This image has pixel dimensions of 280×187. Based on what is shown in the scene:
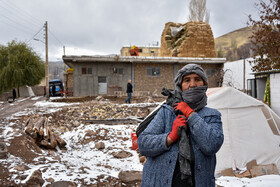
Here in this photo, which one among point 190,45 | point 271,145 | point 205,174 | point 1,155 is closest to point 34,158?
point 1,155

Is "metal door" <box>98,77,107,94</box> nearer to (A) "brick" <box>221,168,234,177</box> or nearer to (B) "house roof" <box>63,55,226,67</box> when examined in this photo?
(B) "house roof" <box>63,55,226,67</box>

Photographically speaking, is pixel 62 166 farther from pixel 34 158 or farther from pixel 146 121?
pixel 146 121

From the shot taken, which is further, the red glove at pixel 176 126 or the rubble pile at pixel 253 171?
the rubble pile at pixel 253 171

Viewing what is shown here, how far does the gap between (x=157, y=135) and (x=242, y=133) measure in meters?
4.24

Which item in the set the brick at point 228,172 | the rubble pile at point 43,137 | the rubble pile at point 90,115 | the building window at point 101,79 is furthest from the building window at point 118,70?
the brick at point 228,172

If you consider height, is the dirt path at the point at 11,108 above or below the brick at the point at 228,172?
above

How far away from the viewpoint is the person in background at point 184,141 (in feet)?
4.80

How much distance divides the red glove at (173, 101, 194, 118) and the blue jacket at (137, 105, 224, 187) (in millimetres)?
45

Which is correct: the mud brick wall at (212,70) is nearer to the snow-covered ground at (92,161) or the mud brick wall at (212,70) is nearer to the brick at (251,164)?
the snow-covered ground at (92,161)

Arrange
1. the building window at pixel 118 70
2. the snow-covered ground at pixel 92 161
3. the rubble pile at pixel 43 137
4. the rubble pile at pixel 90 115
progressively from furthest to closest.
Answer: the building window at pixel 118 70, the rubble pile at pixel 90 115, the rubble pile at pixel 43 137, the snow-covered ground at pixel 92 161

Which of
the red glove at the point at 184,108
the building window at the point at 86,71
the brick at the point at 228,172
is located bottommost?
the brick at the point at 228,172

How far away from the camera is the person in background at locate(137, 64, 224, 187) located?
1463 mm

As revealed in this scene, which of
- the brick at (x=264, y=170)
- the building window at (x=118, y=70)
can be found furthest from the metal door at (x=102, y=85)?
the brick at (x=264, y=170)

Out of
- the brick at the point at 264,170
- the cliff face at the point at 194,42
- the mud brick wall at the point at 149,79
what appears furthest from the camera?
the cliff face at the point at 194,42
